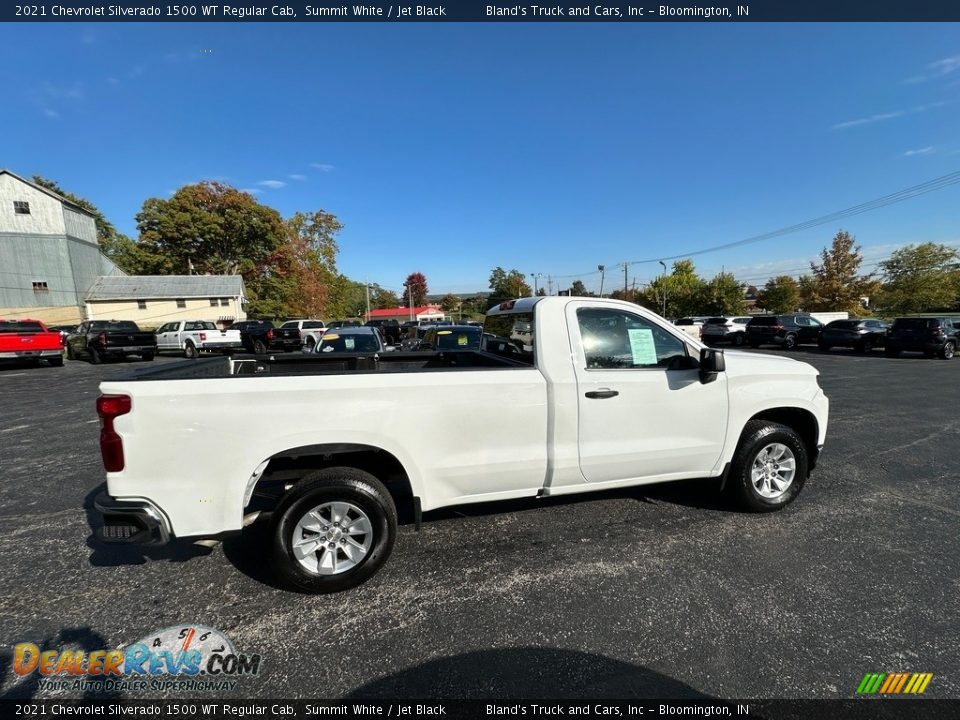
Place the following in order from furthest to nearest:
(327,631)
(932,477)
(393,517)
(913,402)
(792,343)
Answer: (792,343) → (913,402) → (932,477) → (393,517) → (327,631)

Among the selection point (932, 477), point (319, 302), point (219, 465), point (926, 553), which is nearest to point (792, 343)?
point (932, 477)

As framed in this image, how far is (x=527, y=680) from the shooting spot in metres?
2.10

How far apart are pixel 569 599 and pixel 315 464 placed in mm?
1919

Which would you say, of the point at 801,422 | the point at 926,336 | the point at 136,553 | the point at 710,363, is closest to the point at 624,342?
the point at 710,363

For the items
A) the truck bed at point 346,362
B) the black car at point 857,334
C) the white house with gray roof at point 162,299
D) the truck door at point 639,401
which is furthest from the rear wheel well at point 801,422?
the white house with gray roof at point 162,299

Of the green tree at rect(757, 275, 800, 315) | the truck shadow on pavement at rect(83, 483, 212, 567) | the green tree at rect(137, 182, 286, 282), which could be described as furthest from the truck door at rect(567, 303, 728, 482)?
the green tree at rect(137, 182, 286, 282)

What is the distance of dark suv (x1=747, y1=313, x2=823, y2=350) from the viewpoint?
73.3 ft

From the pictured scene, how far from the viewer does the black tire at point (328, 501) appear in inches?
105

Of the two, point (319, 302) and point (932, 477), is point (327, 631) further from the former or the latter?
point (319, 302)

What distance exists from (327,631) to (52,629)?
158 centimetres

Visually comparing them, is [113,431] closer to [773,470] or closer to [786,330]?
[773,470]

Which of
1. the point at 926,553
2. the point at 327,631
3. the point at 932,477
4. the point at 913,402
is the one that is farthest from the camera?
the point at 913,402

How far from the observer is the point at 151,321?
115ft

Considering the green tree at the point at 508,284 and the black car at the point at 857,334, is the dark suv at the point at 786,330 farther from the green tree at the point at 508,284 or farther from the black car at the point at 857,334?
the green tree at the point at 508,284
